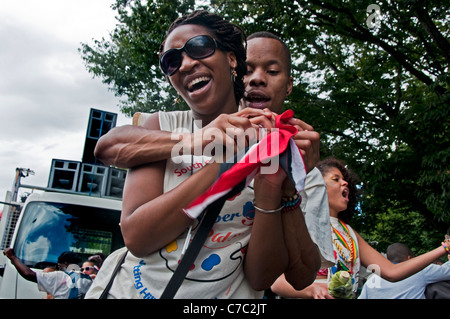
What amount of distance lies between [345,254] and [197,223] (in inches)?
60.5

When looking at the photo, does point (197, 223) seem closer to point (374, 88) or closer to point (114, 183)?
point (114, 183)

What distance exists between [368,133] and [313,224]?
8769 mm

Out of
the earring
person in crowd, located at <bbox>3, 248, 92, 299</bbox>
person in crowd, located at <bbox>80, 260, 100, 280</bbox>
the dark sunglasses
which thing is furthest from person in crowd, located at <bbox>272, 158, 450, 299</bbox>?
person in crowd, located at <bbox>80, 260, 100, 280</bbox>

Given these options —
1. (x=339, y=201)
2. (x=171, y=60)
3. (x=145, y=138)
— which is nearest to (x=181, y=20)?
(x=171, y=60)

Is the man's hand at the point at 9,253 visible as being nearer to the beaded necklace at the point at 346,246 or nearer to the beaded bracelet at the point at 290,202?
the beaded necklace at the point at 346,246

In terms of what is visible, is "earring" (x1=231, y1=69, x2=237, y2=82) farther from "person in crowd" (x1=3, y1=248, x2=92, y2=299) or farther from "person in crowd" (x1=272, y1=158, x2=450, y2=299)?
"person in crowd" (x1=3, y1=248, x2=92, y2=299)

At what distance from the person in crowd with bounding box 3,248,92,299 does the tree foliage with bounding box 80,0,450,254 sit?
5.29 meters

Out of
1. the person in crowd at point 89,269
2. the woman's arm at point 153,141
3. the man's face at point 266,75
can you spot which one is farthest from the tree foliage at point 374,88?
the woman's arm at point 153,141

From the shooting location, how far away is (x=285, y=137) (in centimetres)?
133

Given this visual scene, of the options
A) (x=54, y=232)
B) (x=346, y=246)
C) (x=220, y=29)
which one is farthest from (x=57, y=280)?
(x=220, y=29)

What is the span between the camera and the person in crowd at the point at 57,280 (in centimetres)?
573

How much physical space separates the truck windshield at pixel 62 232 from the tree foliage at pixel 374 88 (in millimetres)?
4135

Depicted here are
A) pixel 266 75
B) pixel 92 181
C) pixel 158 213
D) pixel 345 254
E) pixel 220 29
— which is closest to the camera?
pixel 158 213

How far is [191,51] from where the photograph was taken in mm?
1620
